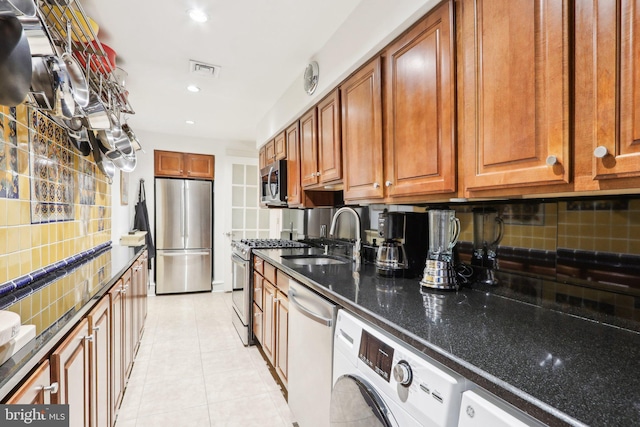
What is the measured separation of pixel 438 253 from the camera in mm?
Answer: 1459

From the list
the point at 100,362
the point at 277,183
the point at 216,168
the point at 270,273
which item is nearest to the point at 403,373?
the point at 100,362

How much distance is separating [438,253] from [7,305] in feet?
5.49

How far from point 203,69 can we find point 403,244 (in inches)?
82.0

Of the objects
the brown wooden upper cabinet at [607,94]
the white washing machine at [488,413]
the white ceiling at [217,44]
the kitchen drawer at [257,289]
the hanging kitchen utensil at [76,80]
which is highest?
the white ceiling at [217,44]

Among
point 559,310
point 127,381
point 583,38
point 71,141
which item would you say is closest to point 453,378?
point 559,310

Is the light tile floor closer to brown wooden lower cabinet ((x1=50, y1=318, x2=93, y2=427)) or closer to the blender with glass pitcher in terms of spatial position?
brown wooden lower cabinet ((x1=50, y1=318, x2=93, y2=427))

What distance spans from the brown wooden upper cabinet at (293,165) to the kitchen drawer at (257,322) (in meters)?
0.99

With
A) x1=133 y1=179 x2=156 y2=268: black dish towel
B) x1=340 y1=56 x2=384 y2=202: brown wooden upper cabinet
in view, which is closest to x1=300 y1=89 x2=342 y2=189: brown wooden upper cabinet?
x1=340 y1=56 x2=384 y2=202: brown wooden upper cabinet

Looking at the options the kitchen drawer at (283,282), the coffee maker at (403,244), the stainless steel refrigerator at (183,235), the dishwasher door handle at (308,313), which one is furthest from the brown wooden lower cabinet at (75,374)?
the stainless steel refrigerator at (183,235)

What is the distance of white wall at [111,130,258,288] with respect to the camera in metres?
4.48

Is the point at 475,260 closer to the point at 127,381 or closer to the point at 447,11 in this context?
the point at 447,11

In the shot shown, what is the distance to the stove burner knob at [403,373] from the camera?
0.83 m

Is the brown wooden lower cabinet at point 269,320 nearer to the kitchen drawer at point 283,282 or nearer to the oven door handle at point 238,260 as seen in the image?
the kitchen drawer at point 283,282

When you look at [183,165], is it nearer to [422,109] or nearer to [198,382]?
[198,382]
